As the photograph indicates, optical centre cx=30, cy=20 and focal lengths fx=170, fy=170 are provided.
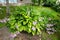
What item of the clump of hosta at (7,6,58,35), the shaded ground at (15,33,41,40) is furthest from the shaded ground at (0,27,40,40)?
the clump of hosta at (7,6,58,35)

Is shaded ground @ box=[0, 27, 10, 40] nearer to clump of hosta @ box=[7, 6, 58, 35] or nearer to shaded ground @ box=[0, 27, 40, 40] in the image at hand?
shaded ground @ box=[0, 27, 40, 40]

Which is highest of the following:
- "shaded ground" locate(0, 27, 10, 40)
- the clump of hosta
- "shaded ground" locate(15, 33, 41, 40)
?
the clump of hosta

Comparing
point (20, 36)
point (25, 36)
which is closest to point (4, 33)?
point (20, 36)

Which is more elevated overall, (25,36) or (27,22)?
(27,22)

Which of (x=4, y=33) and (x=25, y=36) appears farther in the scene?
(x=4, y=33)

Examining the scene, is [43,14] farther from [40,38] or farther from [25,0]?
[25,0]

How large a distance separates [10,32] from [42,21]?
1.30m

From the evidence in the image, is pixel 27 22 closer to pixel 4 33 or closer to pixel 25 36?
pixel 25 36

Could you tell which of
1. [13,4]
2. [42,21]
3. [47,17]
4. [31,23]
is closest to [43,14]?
[47,17]

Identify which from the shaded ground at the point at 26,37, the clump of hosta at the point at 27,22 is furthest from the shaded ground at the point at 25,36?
the clump of hosta at the point at 27,22

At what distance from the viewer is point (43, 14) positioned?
761cm

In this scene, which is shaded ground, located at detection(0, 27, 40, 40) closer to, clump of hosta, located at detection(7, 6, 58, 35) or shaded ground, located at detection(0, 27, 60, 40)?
shaded ground, located at detection(0, 27, 60, 40)

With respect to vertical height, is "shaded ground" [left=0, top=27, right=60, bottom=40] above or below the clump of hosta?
below

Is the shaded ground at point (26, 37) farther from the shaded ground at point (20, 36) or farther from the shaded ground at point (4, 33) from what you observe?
the shaded ground at point (4, 33)
